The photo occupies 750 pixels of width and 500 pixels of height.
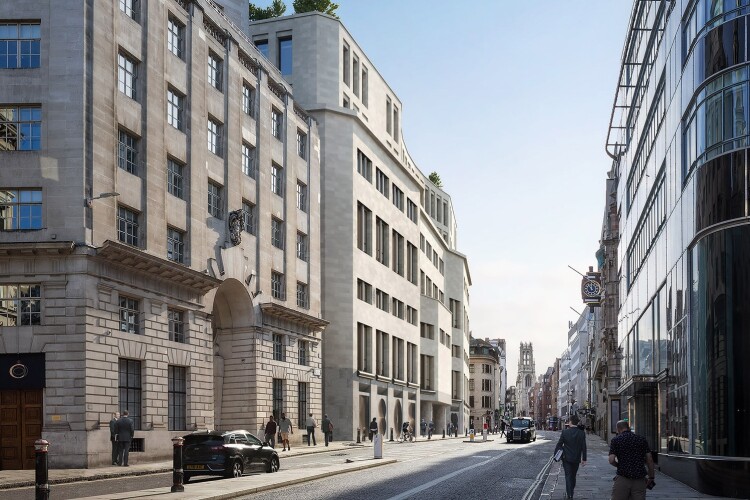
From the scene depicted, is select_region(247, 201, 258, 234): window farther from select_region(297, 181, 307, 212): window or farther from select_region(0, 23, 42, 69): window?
select_region(0, 23, 42, 69): window

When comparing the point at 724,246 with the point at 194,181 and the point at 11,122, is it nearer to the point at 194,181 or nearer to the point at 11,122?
the point at 11,122

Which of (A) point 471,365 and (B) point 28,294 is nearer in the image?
(B) point 28,294

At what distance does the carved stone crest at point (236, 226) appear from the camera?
47.8m

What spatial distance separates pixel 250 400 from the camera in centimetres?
5022

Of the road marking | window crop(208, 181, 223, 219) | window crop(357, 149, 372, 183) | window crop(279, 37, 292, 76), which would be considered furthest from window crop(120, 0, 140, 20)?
window crop(357, 149, 372, 183)

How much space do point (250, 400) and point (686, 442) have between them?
27.9 meters

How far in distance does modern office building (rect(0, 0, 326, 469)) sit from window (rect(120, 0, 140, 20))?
0.10 meters

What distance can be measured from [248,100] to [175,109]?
10103 millimetres

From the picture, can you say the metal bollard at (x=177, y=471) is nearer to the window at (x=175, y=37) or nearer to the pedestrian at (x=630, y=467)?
the pedestrian at (x=630, y=467)

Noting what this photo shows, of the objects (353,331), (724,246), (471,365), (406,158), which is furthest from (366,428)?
(471,365)

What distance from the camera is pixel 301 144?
61.6 meters

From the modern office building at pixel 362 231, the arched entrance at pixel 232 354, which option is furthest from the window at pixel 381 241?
the arched entrance at pixel 232 354

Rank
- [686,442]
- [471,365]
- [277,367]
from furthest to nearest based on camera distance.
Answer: [471,365]
[277,367]
[686,442]

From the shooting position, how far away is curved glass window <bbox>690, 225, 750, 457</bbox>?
21484 millimetres
